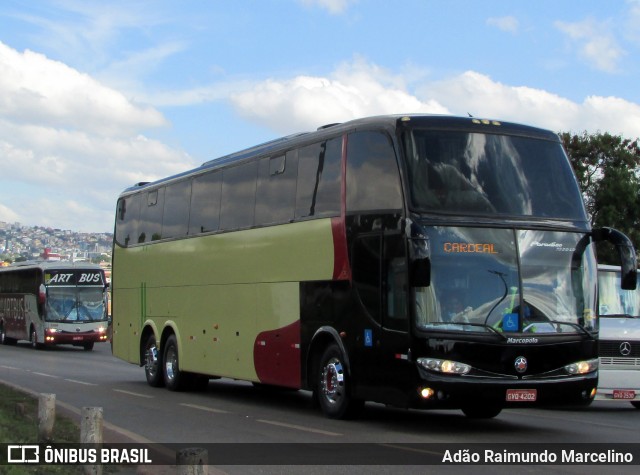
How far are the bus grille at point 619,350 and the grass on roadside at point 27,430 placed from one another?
8741mm

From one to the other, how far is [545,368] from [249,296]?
19.8 feet

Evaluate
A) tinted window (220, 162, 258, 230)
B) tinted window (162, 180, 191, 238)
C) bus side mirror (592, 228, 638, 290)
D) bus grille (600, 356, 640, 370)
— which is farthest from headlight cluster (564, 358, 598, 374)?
tinted window (162, 180, 191, 238)

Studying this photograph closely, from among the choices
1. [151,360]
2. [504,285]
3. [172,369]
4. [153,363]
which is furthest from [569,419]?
[151,360]

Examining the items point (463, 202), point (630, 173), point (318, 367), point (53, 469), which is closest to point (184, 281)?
point (318, 367)

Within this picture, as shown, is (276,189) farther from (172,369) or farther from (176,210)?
(172,369)

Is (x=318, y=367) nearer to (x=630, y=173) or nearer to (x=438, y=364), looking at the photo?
(x=438, y=364)

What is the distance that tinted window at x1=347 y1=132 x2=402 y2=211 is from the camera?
14078 mm

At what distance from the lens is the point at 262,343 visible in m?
17.8

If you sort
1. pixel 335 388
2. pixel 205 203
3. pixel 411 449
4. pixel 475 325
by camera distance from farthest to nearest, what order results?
1. pixel 205 203
2. pixel 335 388
3. pixel 475 325
4. pixel 411 449

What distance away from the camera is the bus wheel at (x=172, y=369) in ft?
71.4

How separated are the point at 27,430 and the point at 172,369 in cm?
892

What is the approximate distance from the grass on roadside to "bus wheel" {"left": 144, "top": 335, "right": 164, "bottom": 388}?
5.47 metres

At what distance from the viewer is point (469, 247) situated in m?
13.6

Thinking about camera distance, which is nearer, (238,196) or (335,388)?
(335,388)
